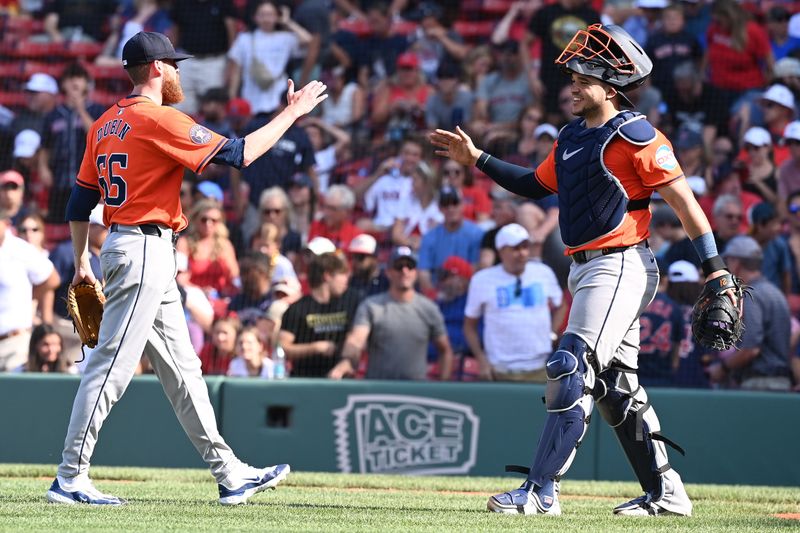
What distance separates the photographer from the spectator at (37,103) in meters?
12.6

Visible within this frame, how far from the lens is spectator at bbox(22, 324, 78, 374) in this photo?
28.9ft

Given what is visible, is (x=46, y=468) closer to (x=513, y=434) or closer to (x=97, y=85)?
(x=513, y=434)

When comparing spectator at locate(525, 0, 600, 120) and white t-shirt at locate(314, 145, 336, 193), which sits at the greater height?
spectator at locate(525, 0, 600, 120)

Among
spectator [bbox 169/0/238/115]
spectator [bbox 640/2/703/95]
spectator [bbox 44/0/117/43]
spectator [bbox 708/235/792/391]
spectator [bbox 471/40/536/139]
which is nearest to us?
spectator [bbox 708/235/792/391]

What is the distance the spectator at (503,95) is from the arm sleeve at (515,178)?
6.51 m

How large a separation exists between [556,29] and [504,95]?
839mm

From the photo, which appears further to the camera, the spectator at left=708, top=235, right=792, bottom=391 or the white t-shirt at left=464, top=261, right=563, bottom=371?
the white t-shirt at left=464, top=261, right=563, bottom=371

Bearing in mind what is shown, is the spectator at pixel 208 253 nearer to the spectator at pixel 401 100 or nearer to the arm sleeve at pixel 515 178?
the spectator at pixel 401 100

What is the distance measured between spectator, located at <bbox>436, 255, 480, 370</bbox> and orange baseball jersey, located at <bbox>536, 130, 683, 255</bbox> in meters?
4.29

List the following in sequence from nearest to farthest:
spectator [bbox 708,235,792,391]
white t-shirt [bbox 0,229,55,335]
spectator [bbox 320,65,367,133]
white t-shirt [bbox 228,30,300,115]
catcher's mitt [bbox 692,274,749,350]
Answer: catcher's mitt [bbox 692,274,749,350] → spectator [bbox 708,235,792,391] → white t-shirt [bbox 0,229,55,335] → spectator [bbox 320,65,367,133] → white t-shirt [bbox 228,30,300,115]

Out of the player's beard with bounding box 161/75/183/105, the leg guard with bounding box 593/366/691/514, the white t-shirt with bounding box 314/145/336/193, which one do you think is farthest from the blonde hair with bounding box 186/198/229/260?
the leg guard with bounding box 593/366/691/514

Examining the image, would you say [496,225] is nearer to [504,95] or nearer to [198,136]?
[504,95]

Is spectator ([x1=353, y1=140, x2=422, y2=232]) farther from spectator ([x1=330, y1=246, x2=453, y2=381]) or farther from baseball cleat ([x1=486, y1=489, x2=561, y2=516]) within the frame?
baseball cleat ([x1=486, y1=489, x2=561, y2=516])

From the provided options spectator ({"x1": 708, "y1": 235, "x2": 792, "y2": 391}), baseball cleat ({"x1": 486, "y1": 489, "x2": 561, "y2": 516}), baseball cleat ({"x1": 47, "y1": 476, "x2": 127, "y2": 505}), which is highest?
spectator ({"x1": 708, "y1": 235, "x2": 792, "y2": 391})
